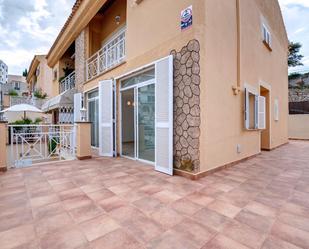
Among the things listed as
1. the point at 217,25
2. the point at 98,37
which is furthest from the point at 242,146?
the point at 98,37

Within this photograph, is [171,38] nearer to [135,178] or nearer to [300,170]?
[135,178]

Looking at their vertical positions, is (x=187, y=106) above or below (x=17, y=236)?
above

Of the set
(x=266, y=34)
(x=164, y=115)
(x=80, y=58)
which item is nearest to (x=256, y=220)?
(x=164, y=115)

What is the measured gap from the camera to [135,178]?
3.98 m

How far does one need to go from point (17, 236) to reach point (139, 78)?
4.70 meters

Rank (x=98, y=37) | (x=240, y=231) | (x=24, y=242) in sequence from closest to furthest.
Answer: (x=24, y=242) → (x=240, y=231) → (x=98, y=37)

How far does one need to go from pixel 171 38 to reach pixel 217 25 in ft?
3.76

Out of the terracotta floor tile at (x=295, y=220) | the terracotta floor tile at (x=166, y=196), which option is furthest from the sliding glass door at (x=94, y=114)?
the terracotta floor tile at (x=295, y=220)

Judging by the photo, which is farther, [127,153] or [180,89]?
[127,153]

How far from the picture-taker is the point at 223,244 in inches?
71.4

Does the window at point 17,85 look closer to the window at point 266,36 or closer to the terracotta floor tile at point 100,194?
the terracotta floor tile at point 100,194

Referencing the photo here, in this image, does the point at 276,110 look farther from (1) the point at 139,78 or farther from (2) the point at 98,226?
(2) the point at 98,226

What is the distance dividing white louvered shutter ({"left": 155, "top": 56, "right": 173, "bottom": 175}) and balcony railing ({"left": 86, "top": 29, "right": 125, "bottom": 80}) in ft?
8.88

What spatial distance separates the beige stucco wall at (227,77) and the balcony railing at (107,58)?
11.3 feet
